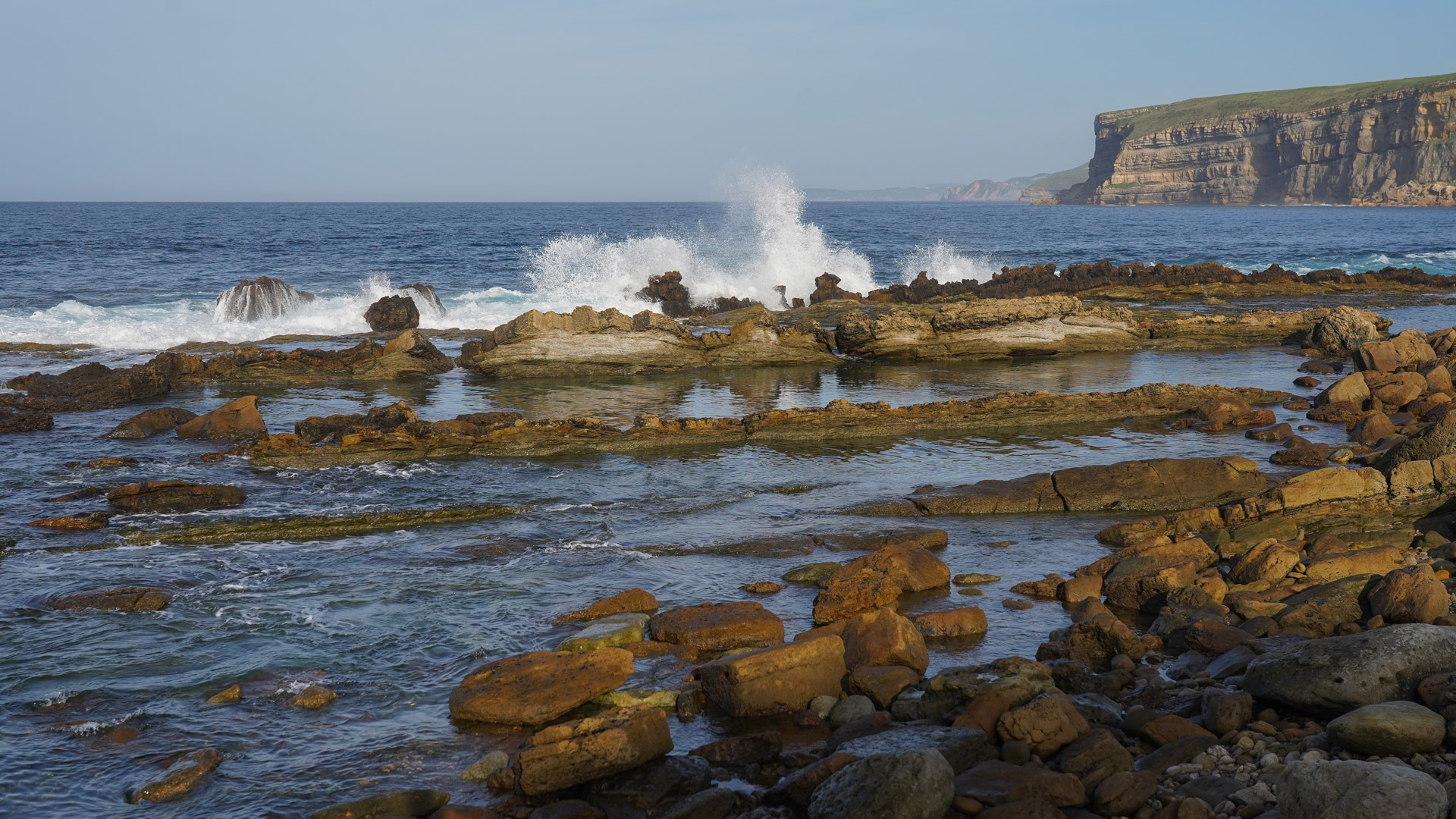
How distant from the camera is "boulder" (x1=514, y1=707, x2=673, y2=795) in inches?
246

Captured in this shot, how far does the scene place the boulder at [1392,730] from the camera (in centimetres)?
553

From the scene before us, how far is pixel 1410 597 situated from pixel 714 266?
36.7 meters

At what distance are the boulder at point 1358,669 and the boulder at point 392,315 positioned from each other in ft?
96.7

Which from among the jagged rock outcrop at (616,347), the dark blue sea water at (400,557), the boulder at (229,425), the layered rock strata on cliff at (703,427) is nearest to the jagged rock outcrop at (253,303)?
the dark blue sea water at (400,557)

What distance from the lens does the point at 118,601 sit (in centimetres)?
956

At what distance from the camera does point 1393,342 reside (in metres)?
20.5

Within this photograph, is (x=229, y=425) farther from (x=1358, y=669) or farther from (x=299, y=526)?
(x=1358, y=669)

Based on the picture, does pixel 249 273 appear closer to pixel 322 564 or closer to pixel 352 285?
pixel 352 285

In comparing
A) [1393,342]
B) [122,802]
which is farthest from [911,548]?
[1393,342]

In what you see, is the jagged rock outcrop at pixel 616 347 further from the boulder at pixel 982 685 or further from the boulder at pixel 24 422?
the boulder at pixel 982 685

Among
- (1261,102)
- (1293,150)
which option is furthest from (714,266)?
(1261,102)

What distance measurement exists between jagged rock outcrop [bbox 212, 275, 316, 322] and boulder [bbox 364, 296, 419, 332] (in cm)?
312

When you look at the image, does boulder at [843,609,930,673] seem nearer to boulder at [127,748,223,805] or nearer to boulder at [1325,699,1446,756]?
boulder at [1325,699,1446,756]

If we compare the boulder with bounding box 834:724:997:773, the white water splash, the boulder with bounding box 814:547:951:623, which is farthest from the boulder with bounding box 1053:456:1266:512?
the white water splash
